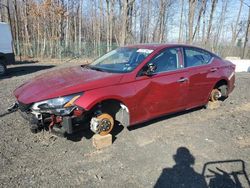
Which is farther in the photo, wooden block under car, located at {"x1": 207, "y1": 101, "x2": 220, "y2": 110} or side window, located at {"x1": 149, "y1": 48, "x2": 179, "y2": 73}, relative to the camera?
wooden block under car, located at {"x1": 207, "y1": 101, "x2": 220, "y2": 110}

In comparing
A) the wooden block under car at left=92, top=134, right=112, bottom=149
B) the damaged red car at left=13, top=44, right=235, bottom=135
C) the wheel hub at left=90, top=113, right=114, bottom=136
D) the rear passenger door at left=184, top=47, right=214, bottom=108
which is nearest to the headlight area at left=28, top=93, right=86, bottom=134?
the damaged red car at left=13, top=44, right=235, bottom=135

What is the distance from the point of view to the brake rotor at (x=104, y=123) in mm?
3862

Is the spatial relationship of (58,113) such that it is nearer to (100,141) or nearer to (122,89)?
(100,141)

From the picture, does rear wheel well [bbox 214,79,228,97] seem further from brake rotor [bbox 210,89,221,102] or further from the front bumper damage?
the front bumper damage

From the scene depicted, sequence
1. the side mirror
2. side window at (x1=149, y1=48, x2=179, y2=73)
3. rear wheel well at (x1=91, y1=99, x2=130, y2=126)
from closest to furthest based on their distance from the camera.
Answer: rear wheel well at (x1=91, y1=99, x2=130, y2=126), the side mirror, side window at (x1=149, y1=48, x2=179, y2=73)

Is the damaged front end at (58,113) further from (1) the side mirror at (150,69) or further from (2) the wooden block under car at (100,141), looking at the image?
(1) the side mirror at (150,69)

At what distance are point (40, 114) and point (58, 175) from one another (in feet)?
3.14

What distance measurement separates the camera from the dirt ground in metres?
3.12

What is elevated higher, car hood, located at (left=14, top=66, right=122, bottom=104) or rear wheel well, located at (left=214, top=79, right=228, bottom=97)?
car hood, located at (left=14, top=66, right=122, bottom=104)

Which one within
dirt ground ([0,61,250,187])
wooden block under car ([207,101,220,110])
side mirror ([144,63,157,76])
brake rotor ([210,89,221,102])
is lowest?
dirt ground ([0,61,250,187])

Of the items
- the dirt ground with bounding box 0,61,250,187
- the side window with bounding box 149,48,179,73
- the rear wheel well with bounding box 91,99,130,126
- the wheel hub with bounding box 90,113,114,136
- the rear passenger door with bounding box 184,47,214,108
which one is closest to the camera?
the dirt ground with bounding box 0,61,250,187

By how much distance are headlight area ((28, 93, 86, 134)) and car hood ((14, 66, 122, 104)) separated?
3.2 inches

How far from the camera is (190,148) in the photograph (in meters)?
4.01

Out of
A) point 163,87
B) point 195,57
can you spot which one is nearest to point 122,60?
point 163,87
